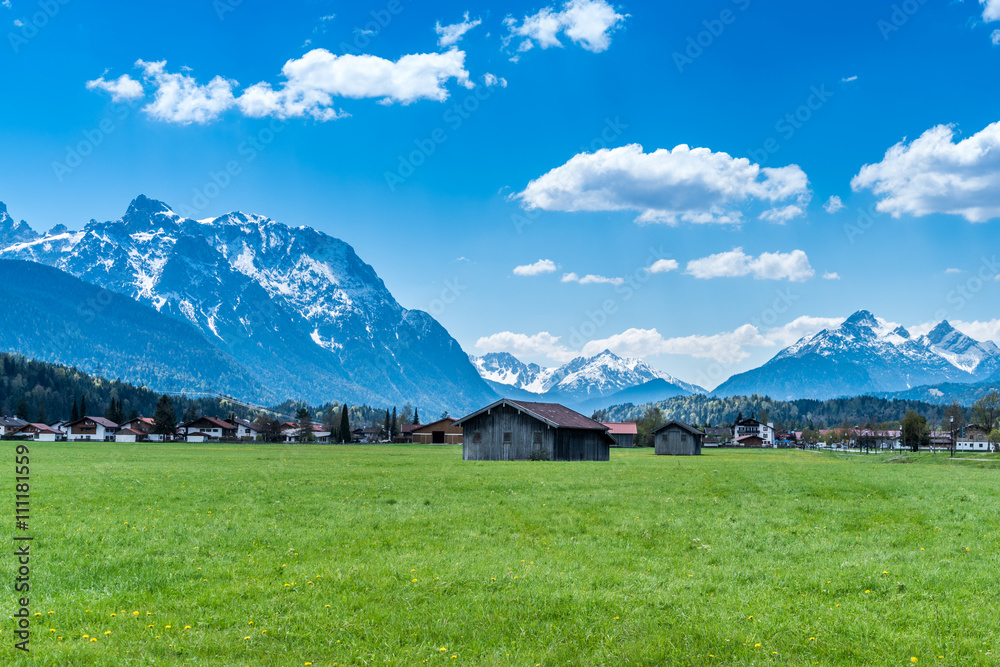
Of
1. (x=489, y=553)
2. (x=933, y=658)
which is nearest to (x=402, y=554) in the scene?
(x=489, y=553)

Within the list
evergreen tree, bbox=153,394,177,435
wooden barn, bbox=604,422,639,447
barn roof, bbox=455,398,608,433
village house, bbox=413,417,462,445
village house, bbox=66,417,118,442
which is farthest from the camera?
village house, bbox=66,417,118,442

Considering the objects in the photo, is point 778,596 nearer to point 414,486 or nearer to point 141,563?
point 141,563

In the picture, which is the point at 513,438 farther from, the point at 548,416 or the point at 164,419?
the point at 164,419

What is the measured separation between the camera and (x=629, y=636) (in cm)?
1185

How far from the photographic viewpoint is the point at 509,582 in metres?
14.7

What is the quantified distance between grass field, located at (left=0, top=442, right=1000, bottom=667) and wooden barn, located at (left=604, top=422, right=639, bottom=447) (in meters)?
126

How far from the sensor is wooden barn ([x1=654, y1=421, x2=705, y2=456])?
4281 inches

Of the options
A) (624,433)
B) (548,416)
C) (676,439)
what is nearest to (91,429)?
(624,433)

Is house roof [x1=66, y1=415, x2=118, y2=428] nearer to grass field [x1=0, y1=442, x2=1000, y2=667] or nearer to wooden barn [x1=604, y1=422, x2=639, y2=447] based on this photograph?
wooden barn [x1=604, y1=422, x2=639, y2=447]

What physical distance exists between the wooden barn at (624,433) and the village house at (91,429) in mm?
126001

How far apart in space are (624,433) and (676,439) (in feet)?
141

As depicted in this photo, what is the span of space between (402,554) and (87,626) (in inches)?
273

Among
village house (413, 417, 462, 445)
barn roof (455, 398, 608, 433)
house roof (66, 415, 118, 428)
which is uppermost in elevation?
barn roof (455, 398, 608, 433)

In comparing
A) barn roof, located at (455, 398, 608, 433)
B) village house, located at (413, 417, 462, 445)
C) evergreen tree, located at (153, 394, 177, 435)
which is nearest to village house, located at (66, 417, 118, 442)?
evergreen tree, located at (153, 394, 177, 435)
